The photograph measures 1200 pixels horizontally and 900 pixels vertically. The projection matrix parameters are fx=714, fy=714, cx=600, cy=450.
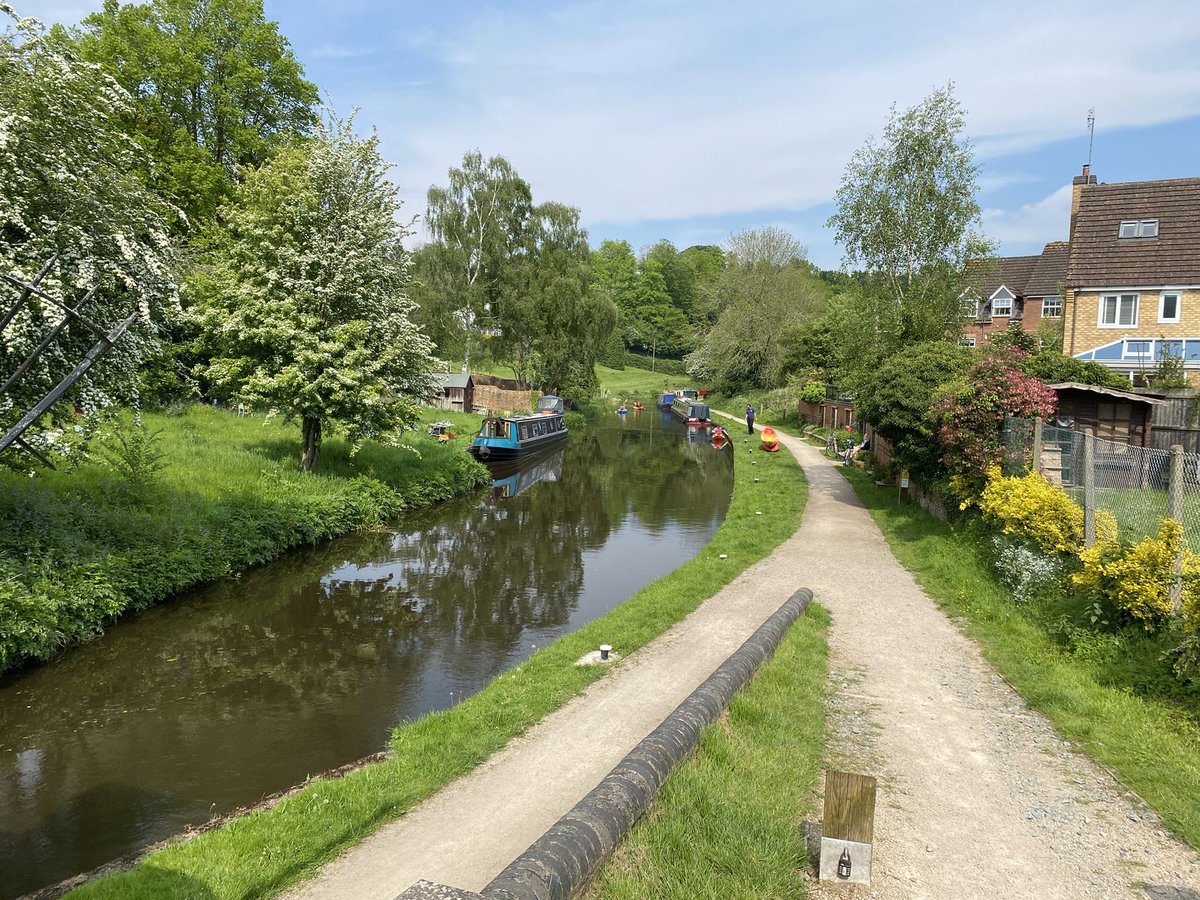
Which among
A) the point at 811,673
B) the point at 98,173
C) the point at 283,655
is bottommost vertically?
the point at 283,655

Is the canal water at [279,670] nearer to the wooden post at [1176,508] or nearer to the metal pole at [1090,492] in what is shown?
the metal pole at [1090,492]

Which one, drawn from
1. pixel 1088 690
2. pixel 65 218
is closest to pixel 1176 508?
pixel 1088 690

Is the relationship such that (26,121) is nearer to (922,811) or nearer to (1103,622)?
(922,811)

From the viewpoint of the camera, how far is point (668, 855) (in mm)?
4863

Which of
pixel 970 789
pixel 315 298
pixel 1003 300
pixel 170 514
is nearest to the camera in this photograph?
pixel 970 789

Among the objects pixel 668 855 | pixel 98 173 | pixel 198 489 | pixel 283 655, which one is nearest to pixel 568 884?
pixel 668 855

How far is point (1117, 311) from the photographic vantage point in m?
25.3

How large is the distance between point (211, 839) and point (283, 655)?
553 centimetres

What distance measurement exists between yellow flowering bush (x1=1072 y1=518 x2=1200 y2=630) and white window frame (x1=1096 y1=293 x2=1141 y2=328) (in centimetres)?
2128

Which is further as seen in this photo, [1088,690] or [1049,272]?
[1049,272]

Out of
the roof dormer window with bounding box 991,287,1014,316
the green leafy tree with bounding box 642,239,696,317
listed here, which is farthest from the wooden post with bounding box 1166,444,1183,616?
the green leafy tree with bounding box 642,239,696,317

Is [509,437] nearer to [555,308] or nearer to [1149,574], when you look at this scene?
[555,308]

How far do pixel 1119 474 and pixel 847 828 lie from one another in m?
7.42

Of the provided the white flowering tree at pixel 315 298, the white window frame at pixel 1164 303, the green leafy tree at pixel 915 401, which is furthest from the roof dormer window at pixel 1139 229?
the white flowering tree at pixel 315 298
